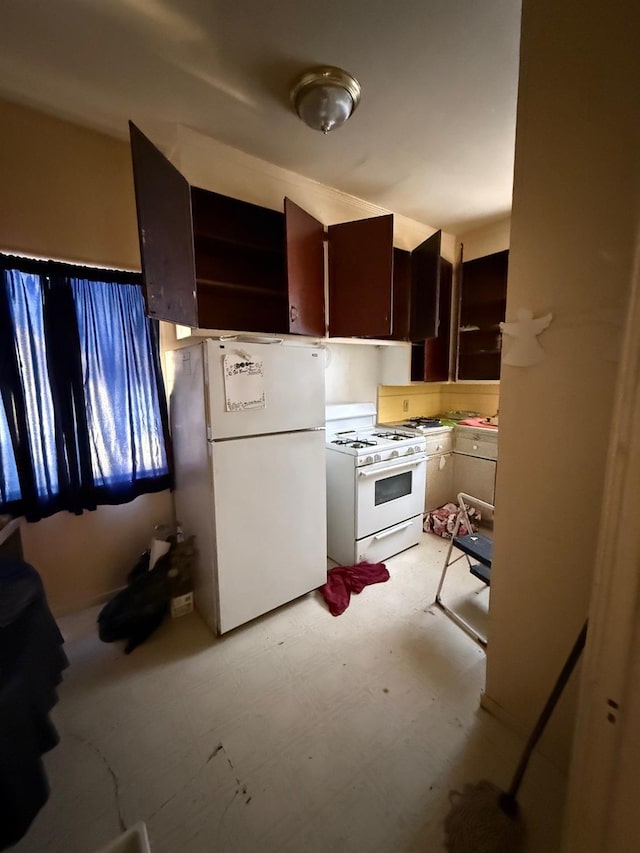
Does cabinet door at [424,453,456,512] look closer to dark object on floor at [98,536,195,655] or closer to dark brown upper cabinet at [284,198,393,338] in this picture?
dark brown upper cabinet at [284,198,393,338]

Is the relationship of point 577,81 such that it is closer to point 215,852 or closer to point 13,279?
point 13,279

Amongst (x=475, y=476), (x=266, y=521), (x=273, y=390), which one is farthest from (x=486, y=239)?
(x=266, y=521)

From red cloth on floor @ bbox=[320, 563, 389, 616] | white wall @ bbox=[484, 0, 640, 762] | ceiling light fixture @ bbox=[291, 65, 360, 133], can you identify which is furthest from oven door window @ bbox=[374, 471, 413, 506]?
ceiling light fixture @ bbox=[291, 65, 360, 133]

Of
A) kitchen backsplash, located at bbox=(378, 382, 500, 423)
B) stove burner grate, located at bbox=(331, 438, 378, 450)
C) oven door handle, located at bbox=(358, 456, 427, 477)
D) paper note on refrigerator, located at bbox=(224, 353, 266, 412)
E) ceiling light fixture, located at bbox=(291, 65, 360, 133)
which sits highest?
ceiling light fixture, located at bbox=(291, 65, 360, 133)

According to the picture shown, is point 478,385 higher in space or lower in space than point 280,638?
higher

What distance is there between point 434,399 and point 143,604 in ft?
10.7

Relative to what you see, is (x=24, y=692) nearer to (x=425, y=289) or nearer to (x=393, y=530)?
(x=393, y=530)

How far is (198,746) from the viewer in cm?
128

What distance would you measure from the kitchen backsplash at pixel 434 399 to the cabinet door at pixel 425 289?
759mm

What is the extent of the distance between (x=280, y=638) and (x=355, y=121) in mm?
2721

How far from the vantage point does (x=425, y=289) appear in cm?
260

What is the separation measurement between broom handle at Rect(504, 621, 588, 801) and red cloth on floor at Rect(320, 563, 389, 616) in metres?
1.07

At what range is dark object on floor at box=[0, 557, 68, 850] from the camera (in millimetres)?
880

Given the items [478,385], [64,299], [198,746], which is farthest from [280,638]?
[478,385]
